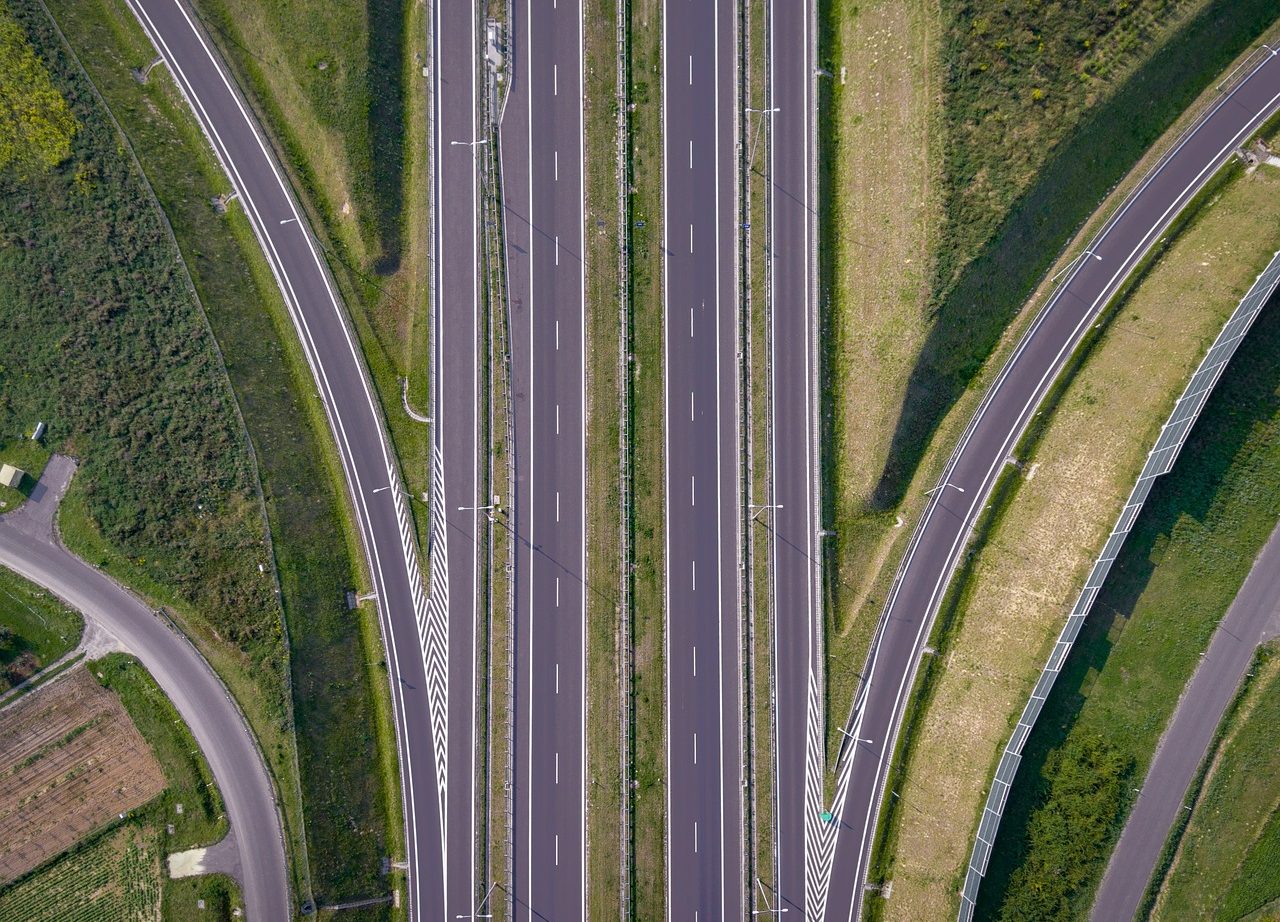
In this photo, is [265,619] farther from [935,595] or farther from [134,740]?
[935,595]

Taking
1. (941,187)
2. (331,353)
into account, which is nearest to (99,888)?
(331,353)

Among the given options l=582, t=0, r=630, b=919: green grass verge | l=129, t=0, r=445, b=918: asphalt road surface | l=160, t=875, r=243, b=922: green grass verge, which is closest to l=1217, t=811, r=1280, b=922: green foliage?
l=582, t=0, r=630, b=919: green grass verge

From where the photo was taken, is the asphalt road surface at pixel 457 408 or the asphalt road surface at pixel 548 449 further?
the asphalt road surface at pixel 548 449

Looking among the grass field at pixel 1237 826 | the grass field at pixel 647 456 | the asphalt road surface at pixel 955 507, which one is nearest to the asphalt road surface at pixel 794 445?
the asphalt road surface at pixel 955 507

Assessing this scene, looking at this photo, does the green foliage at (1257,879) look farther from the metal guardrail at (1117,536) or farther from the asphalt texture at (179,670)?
the asphalt texture at (179,670)

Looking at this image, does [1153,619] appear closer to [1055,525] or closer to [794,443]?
[1055,525]

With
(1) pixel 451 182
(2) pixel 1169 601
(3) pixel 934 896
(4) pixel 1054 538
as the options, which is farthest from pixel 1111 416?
(1) pixel 451 182
